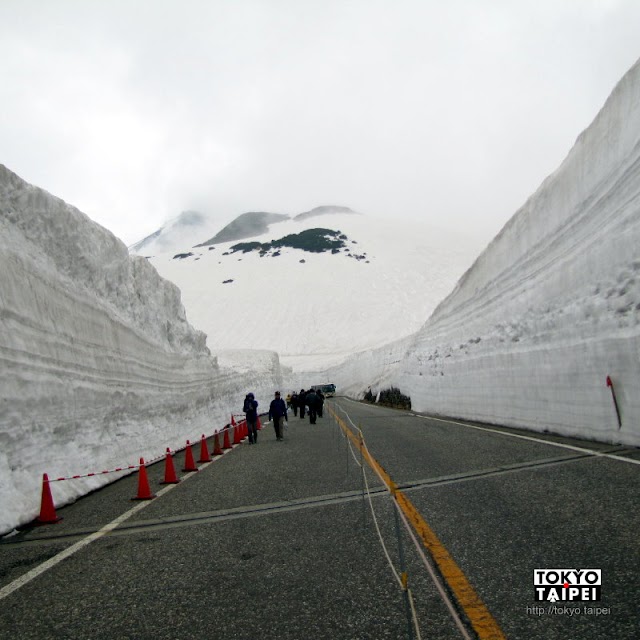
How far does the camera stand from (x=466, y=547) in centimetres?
463

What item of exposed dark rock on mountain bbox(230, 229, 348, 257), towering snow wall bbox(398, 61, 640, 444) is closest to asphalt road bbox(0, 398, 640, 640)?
towering snow wall bbox(398, 61, 640, 444)

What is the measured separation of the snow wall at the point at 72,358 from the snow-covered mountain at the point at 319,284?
5624 centimetres

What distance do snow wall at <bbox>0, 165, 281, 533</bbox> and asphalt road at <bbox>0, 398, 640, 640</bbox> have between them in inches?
43.9

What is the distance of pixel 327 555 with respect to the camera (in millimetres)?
4750

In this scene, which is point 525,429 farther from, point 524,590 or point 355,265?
point 355,265

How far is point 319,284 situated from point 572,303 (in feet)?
352

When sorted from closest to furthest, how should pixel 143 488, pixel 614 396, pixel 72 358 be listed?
1. pixel 143 488
2. pixel 614 396
3. pixel 72 358

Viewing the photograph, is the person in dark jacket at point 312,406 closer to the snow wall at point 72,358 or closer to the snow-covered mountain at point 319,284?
the snow wall at point 72,358

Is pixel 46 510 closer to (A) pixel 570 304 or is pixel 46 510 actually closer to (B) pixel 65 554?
(B) pixel 65 554

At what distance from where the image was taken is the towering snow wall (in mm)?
10352

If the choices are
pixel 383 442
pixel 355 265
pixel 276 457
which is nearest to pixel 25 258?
pixel 276 457

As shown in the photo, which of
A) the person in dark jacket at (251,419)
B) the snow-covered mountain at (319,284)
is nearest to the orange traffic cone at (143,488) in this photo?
the person in dark jacket at (251,419)

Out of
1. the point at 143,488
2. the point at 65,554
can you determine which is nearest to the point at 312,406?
the point at 143,488

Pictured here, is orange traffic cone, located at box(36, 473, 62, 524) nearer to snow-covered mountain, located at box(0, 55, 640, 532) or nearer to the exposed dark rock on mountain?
snow-covered mountain, located at box(0, 55, 640, 532)
